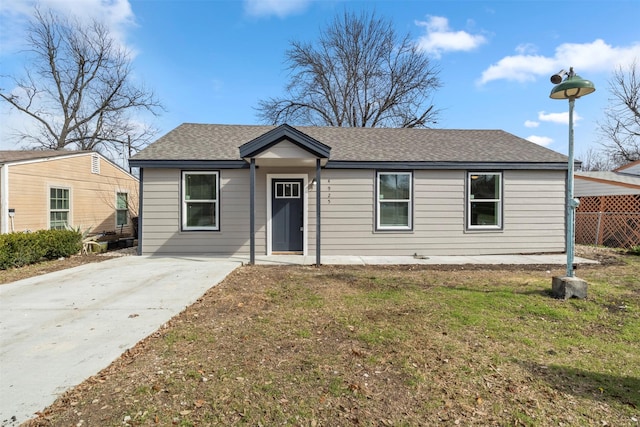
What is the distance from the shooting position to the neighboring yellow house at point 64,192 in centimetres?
941

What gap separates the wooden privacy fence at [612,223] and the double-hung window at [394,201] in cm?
810

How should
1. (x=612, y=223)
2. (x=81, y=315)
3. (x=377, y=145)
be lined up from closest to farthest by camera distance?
(x=81, y=315)
(x=377, y=145)
(x=612, y=223)

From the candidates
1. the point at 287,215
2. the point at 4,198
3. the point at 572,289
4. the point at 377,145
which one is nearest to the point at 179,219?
A: the point at 287,215

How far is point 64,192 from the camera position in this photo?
11.3 metres

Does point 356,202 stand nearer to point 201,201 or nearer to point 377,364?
point 201,201

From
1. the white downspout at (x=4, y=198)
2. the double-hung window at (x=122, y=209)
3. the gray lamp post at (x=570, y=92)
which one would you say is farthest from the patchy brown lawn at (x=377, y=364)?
the double-hung window at (x=122, y=209)

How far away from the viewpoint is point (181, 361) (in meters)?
2.89

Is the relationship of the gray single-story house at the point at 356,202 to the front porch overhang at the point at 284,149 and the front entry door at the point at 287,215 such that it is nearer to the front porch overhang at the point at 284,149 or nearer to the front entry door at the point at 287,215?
the front entry door at the point at 287,215

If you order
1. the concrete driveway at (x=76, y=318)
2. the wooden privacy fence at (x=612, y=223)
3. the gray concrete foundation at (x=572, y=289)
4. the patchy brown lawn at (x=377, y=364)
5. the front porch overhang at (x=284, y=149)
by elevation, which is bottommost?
the patchy brown lawn at (x=377, y=364)

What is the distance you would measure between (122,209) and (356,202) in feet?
36.1

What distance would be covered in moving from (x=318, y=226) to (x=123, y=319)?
4509 mm

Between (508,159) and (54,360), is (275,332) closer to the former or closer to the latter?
(54,360)

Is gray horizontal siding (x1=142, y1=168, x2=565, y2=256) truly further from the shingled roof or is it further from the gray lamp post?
the gray lamp post

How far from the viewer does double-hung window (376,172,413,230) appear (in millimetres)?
9141
